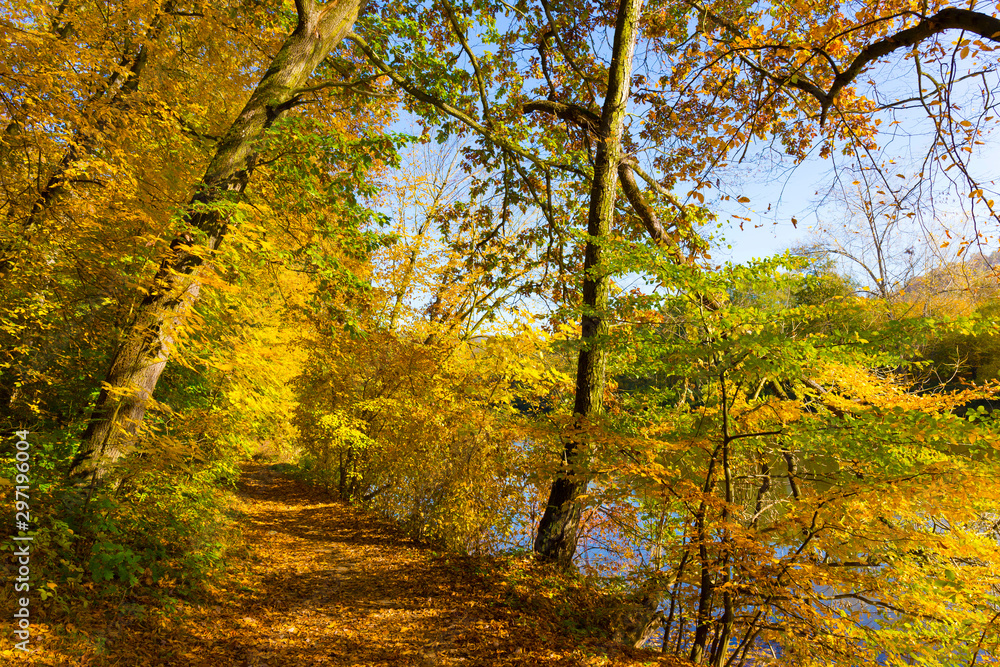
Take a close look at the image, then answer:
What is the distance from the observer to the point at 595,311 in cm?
439

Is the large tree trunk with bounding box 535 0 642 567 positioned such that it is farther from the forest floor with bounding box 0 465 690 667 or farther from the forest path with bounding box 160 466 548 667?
the forest path with bounding box 160 466 548 667

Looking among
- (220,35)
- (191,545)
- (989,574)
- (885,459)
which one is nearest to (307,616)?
(191,545)

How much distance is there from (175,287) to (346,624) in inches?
140

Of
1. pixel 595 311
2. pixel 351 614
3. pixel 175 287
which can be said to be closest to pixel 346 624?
pixel 351 614

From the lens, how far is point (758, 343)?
9.85ft

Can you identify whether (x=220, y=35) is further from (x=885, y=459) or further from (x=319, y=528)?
(x=885, y=459)

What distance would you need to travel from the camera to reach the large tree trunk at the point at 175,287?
12.6ft

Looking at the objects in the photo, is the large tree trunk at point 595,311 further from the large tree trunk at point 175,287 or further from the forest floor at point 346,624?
the large tree trunk at point 175,287

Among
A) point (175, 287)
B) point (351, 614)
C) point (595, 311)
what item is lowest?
point (351, 614)

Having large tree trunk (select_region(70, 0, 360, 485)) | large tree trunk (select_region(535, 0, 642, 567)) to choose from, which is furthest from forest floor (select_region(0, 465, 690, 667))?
large tree trunk (select_region(70, 0, 360, 485))

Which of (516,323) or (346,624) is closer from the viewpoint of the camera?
(346,624)

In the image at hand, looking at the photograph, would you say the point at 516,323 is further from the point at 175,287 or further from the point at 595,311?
the point at 175,287

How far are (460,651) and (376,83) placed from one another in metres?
6.79

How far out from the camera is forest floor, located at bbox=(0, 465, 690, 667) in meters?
3.28
